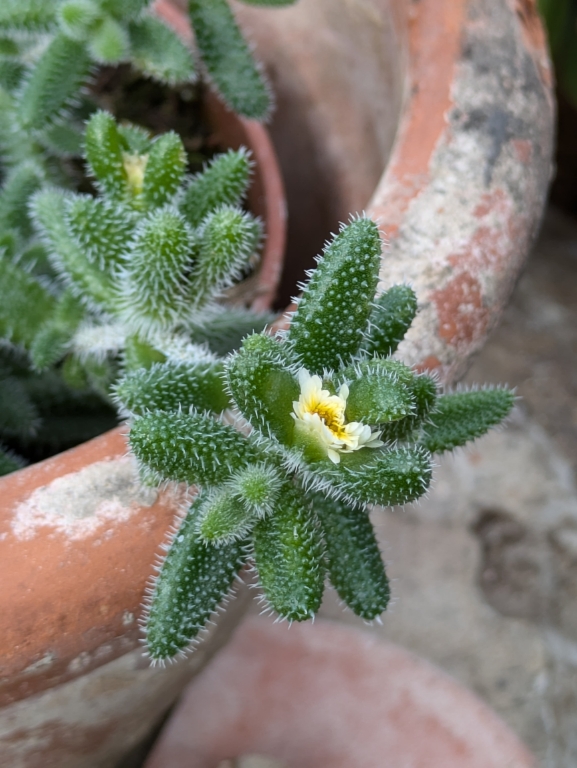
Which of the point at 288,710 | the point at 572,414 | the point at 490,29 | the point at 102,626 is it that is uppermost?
the point at 490,29

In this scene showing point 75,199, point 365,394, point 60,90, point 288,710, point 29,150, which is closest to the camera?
point 365,394

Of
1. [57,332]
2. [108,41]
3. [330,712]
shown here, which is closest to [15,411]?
[57,332]

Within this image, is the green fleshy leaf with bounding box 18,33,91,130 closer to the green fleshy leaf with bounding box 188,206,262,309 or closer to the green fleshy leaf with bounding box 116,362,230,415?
the green fleshy leaf with bounding box 188,206,262,309

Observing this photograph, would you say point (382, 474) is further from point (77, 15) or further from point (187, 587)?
point (77, 15)

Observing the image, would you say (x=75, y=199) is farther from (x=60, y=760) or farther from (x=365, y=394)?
(x=60, y=760)

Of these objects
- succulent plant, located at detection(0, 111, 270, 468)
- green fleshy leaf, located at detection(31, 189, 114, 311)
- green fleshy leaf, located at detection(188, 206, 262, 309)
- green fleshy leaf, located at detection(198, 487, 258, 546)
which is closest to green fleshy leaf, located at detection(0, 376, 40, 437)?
succulent plant, located at detection(0, 111, 270, 468)

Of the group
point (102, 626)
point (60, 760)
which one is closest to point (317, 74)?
point (102, 626)

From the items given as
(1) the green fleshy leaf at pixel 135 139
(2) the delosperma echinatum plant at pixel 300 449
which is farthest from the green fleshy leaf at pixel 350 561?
(1) the green fleshy leaf at pixel 135 139
